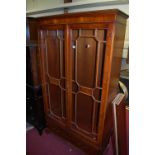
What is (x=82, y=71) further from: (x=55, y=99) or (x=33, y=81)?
(x=33, y=81)

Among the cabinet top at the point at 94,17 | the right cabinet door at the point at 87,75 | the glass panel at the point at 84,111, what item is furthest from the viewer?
the glass panel at the point at 84,111

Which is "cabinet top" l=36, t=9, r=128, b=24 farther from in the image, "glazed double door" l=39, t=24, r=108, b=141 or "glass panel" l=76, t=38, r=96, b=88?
"glass panel" l=76, t=38, r=96, b=88

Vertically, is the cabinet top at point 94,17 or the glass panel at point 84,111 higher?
the cabinet top at point 94,17

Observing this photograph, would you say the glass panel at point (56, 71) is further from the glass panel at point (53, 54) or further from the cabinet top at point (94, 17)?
the cabinet top at point (94, 17)

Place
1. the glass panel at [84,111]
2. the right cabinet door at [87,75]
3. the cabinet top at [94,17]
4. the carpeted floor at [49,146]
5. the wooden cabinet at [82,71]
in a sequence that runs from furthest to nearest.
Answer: the carpeted floor at [49,146], the glass panel at [84,111], the right cabinet door at [87,75], the wooden cabinet at [82,71], the cabinet top at [94,17]

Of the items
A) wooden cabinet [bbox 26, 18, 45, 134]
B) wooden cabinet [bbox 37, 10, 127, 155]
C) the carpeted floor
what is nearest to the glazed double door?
wooden cabinet [bbox 37, 10, 127, 155]

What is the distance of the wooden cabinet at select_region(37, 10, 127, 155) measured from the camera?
1271mm

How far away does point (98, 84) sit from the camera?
1.48 m

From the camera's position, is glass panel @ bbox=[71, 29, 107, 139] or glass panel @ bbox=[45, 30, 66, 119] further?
glass panel @ bbox=[45, 30, 66, 119]

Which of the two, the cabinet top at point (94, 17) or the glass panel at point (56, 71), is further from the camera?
the glass panel at point (56, 71)

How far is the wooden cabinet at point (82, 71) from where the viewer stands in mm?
1271

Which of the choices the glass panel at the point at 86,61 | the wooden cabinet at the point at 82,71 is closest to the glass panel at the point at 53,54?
the wooden cabinet at the point at 82,71
